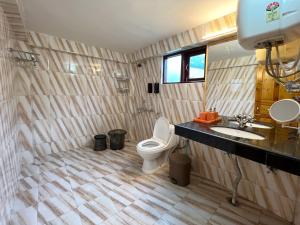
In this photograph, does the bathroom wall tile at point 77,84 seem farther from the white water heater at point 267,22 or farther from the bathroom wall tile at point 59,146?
the white water heater at point 267,22

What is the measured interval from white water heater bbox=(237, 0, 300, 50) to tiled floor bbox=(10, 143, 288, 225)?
1614 mm

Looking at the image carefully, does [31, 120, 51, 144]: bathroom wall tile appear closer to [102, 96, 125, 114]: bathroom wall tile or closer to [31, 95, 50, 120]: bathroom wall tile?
[31, 95, 50, 120]: bathroom wall tile

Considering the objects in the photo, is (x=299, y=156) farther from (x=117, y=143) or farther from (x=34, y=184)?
(x=117, y=143)

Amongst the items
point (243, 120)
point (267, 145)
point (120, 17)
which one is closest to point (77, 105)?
point (120, 17)

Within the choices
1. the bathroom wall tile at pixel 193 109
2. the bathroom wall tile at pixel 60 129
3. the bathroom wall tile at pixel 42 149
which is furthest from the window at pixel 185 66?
the bathroom wall tile at pixel 42 149

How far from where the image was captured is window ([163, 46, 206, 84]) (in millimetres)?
2465

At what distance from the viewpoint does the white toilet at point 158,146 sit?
2.35m

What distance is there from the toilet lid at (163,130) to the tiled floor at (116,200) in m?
0.53

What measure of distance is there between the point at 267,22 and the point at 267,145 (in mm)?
766

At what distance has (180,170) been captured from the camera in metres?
2.11

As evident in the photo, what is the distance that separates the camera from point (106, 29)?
2.50 metres

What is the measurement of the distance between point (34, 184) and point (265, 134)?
2.70m

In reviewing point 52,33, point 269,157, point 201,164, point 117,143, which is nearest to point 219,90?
point 201,164

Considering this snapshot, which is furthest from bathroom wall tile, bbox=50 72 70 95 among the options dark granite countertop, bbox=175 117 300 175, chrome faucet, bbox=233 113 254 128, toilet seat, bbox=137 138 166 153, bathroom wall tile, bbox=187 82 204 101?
chrome faucet, bbox=233 113 254 128
